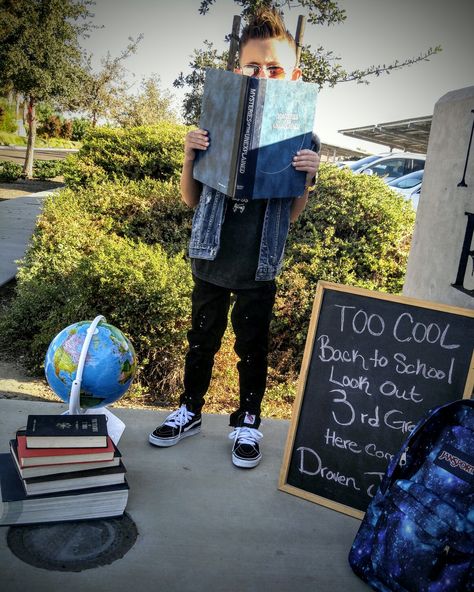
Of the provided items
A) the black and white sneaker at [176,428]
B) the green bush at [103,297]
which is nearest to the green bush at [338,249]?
the green bush at [103,297]

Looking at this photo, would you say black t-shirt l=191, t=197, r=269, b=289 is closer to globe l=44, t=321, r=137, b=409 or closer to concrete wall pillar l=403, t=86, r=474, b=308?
globe l=44, t=321, r=137, b=409

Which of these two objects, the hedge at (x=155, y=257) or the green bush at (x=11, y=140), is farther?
the green bush at (x=11, y=140)

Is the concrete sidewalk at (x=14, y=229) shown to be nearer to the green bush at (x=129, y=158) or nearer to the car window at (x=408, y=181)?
the green bush at (x=129, y=158)

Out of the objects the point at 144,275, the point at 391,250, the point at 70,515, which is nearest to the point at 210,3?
the point at 391,250

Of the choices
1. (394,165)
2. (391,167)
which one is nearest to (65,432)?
(391,167)

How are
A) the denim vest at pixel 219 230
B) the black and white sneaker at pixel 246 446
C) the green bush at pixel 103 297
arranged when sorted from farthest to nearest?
the green bush at pixel 103 297 < the black and white sneaker at pixel 246 446 < the denim vest at pixel 219 230

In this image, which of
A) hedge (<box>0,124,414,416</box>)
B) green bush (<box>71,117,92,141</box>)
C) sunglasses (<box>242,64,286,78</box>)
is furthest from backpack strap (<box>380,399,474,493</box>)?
green bush (<box>71,117,92,141</box>)

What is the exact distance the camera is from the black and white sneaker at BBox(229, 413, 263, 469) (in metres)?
2.81

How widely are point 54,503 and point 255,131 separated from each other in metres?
1.75

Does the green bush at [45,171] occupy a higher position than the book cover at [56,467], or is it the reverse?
the green bush at [45,171]

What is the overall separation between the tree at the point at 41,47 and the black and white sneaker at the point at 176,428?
15613 mm

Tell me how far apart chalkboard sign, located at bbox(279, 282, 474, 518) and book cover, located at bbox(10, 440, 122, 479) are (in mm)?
856

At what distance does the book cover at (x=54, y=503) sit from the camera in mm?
2164

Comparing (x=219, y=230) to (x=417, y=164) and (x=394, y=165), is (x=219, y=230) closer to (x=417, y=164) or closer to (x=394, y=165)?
(x=417, y=164)
